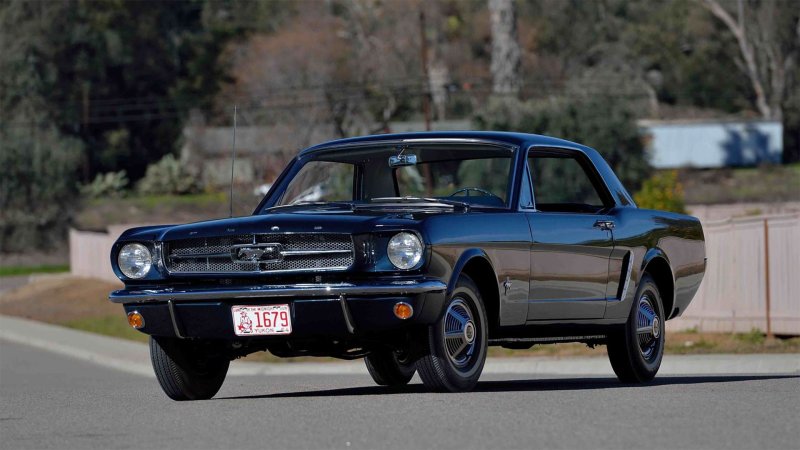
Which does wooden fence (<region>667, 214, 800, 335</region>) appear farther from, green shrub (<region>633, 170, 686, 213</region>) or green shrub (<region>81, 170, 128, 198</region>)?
green shrub (<region>81, 170, 128, 198</region>)

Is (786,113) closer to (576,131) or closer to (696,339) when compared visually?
(576,131)

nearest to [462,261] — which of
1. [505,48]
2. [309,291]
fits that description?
[309,291]

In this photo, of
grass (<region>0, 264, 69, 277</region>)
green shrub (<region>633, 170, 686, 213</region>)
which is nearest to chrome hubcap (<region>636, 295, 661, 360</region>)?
green shrub (<region>633, 170, 686, 213</region>)

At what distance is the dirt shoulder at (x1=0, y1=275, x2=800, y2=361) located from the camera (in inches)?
774

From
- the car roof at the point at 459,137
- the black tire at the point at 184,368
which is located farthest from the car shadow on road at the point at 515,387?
the car roof at the point at 459,137

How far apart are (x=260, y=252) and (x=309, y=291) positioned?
17.8 inches

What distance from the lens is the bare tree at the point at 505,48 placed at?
61.8 m

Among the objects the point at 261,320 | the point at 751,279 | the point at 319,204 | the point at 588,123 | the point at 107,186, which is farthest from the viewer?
the point at 107,186

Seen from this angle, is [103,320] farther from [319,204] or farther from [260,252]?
[260,252]

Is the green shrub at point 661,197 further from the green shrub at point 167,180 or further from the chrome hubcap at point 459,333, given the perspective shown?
the green shrub at point 167,180

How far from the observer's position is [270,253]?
9.60 m

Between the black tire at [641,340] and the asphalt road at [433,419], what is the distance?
0.48 metres

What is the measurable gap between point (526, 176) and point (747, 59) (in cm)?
7439

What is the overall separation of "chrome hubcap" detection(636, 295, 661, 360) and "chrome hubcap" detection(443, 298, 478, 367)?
235 centimetres
